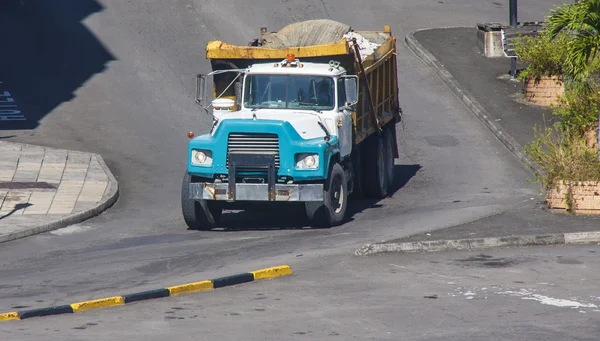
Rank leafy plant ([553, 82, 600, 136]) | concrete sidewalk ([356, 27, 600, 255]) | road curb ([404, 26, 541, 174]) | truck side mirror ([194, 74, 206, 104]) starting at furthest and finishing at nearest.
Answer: road curb ([404, 26, 541, 174]), leafy plant ([553, 82, 600, 136]), truck side mirror ([194, 74, 206, 104]), concrete sidewalk ([356, 27, 600, 255])

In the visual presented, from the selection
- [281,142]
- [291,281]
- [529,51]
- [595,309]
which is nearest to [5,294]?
[291,281]

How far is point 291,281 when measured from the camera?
1328 cm

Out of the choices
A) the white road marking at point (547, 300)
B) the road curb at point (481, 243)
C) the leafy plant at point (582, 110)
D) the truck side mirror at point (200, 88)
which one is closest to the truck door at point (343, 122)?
the truck side mirror at point (200, 88)

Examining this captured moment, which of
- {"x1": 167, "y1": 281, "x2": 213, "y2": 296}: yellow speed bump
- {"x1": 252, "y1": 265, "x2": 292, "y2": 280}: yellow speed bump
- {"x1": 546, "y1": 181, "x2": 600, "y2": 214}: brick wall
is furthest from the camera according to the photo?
{"x1": 546, "y1": 181, "x2": 600, "y2": 214}: brick wall

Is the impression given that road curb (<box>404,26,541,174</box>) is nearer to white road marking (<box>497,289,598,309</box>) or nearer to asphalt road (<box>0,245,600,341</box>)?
asphalt road (<box>0,245,600,341</box>)

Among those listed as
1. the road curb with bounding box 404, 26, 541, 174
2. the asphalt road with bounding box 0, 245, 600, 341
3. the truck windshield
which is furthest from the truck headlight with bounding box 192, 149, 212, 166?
the road curb with bounding box 404, 26, 541, 174

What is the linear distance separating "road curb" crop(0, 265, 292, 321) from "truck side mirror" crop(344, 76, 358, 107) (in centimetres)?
466

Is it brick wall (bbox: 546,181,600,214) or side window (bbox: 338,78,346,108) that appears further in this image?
side window (bbox: 338,78,346,108)

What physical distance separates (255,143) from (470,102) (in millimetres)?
12833

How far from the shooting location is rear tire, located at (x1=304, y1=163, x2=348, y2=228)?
661 inches

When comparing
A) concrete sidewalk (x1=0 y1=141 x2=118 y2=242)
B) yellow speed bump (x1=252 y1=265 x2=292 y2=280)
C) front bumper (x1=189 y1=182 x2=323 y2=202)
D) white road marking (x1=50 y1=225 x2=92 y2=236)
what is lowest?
white road marking (x1=50 y1=225 x2=92 y2=236)

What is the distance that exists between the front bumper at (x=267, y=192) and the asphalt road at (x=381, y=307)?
218cm

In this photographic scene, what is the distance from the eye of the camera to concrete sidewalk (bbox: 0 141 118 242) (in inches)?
703

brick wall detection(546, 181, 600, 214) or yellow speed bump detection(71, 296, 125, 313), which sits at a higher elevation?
yellow speed bump detection(71, 296, 125, 313)
